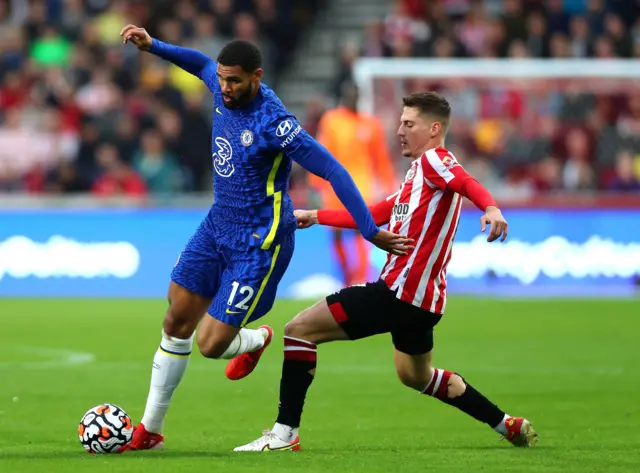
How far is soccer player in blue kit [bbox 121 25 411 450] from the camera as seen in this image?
7.24 metres

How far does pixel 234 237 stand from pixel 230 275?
209 mm

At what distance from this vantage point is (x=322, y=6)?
24969 millimetres

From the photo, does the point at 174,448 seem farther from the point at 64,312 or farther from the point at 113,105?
the point at 113,105

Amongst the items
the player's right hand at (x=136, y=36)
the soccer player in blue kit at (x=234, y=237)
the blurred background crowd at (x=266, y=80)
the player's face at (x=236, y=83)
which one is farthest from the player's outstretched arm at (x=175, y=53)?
the blurred background crowd at (x=266, y=80)

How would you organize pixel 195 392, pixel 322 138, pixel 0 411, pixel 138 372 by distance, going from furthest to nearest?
pixel 322 138, pixel 138 372, pixel 195 392, pixel 0 411

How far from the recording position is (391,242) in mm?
7078

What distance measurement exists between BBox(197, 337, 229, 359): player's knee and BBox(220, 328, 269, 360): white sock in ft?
0.36

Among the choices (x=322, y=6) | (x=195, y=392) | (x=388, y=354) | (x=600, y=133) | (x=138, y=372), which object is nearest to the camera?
(x=195, y=392)

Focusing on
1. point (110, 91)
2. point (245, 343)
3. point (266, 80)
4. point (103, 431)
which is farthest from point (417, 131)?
point (266, 80)

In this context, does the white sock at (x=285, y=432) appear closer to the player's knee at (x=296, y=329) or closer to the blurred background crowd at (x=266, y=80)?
the player's knee at (x=296, y=329)

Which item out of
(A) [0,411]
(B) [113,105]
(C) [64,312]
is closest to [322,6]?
(B) [113,105]

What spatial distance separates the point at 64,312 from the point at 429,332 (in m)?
9.41

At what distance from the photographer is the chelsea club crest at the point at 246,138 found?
727cm

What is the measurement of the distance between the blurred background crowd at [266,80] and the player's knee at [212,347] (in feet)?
32.1
